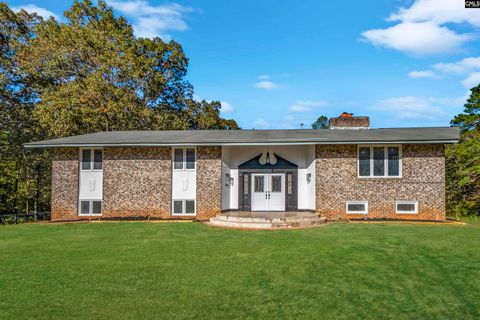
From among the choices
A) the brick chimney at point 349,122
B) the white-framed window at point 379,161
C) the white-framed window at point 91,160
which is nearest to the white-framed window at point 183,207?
the white-framed window at point 91,160

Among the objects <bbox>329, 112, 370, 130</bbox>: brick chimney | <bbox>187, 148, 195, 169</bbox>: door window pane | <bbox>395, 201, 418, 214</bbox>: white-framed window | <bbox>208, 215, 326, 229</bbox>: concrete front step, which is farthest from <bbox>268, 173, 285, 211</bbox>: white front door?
<bbox>329, 112, 370, 130</bbox>: brick chimney

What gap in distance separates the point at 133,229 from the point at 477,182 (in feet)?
69.1

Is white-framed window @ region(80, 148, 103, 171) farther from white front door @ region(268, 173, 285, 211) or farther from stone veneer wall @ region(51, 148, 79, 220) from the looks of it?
white front door @ region(268, 173, 285, 211)

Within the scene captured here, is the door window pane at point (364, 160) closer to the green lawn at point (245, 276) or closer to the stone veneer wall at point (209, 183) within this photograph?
the green lawn at point (245, 276)

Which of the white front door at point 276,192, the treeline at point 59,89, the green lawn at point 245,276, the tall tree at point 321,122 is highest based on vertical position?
the tall tree at point 321,122

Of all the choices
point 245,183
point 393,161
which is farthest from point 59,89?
point 393,161

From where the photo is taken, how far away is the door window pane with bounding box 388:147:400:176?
47.5ft

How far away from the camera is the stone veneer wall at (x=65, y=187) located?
15.6 metres

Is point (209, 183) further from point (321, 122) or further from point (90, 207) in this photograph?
point (321, 122)

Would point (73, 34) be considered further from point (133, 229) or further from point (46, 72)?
point (133, 229)

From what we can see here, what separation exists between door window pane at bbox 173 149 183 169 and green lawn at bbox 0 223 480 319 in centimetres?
508

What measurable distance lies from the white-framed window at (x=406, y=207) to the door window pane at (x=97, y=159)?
42.3 feet

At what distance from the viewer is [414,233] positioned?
35.2 feet

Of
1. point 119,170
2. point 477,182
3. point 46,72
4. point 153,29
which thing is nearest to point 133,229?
point 119,170
